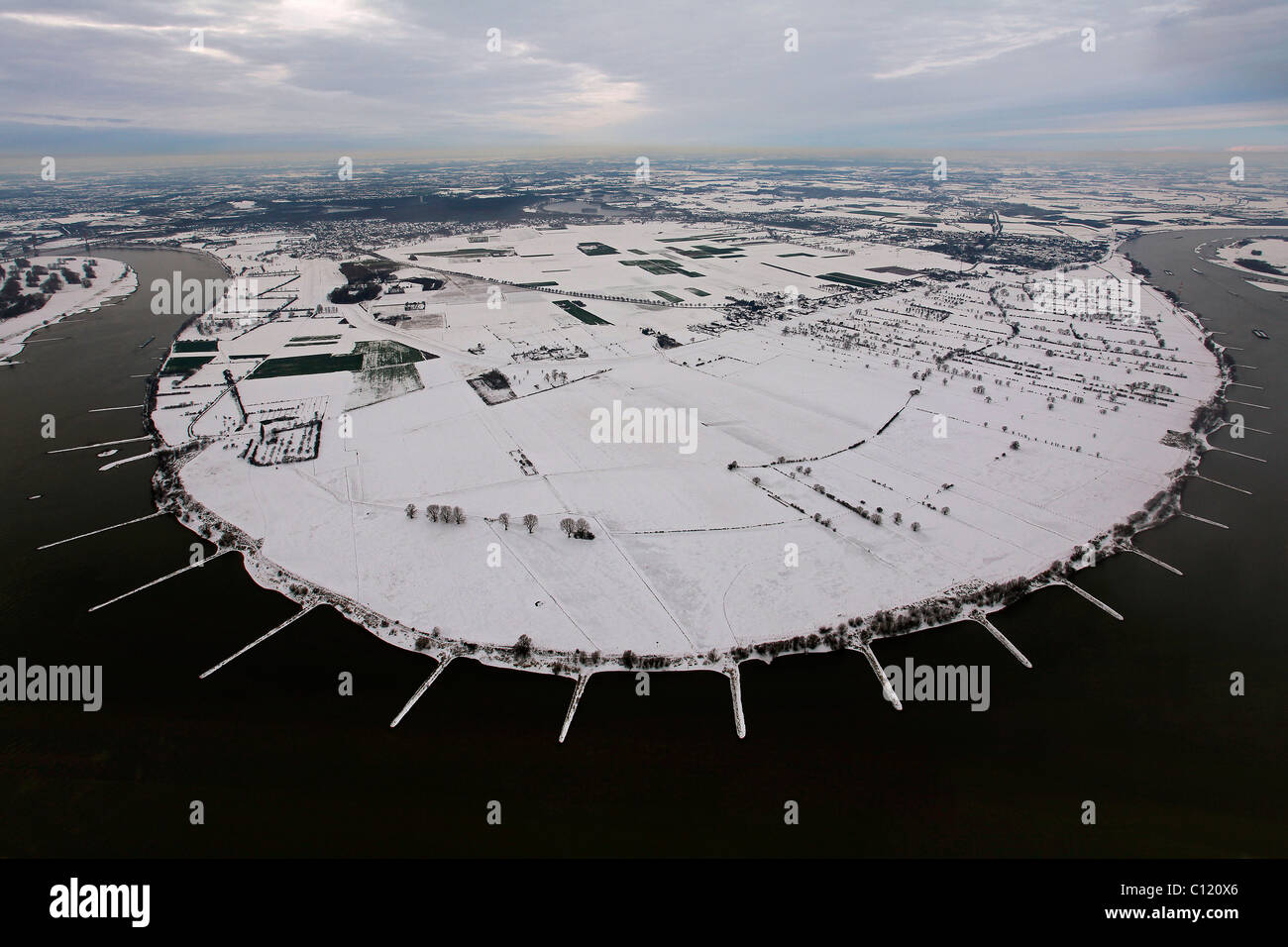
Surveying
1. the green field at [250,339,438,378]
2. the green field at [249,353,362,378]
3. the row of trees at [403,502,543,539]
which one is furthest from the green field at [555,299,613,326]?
the row of trees at [403,502,543,539]

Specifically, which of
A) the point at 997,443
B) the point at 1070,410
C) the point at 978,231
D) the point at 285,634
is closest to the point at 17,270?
the point at 285,634

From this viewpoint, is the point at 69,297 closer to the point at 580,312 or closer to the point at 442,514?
the point at 580,312

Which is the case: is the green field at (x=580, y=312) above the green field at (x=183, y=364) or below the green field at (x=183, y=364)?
above

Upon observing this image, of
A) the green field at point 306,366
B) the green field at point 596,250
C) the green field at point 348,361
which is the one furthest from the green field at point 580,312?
the green field at point 596,250

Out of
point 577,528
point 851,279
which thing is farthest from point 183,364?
point 851,279

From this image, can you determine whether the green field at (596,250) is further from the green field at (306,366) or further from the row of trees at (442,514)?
the row of trees at (442,514)

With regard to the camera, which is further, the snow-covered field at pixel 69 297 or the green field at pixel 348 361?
the snow-covered field at pixel 69 297

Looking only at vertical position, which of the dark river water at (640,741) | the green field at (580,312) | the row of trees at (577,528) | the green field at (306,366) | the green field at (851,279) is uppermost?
the green field at (851,279)

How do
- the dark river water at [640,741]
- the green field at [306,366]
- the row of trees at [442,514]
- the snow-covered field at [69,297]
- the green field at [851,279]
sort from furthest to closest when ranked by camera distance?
1. the green field at [851,279]
2. the snow-covered field at [69,297]
3. the green field at [306,366]
4. the row of trees at [442,514]
5. the dark river water at [640,741]
